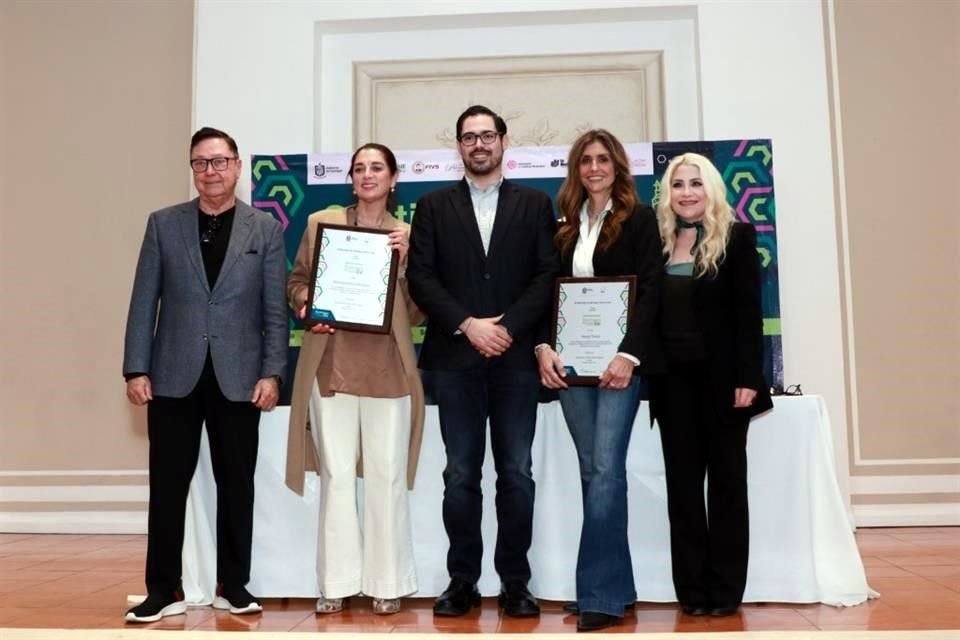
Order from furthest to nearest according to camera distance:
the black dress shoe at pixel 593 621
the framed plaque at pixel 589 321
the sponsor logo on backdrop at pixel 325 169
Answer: the sponsor logo on backdrop at pixel 325 169 → the framed plaque at pixel 589 321 → the black dress shoe at pixel 593 621

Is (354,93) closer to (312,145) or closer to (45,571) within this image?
(312,145)

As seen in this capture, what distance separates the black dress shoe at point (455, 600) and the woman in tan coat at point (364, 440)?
0.15 m

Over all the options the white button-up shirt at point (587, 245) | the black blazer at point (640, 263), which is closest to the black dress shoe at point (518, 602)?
the black blazer at point (640, 263)

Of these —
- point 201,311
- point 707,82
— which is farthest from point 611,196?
point 707,82

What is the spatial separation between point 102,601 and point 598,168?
2447 millimetres

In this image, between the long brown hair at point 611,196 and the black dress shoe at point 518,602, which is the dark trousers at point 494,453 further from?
the long brown hair at point 611,196

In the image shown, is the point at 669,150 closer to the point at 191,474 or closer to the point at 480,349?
the point at 480,349

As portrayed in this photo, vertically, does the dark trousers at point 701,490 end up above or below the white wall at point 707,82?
below

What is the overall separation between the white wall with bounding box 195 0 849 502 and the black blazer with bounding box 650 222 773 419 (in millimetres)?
2557

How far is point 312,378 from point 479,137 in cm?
99

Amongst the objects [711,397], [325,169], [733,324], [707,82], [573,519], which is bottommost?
[573,519]

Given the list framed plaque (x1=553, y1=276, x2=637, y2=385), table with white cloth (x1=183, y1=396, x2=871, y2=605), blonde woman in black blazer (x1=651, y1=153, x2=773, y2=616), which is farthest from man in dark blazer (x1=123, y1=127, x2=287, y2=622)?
blonde woman in black blazer (x1=651, y1=153, x2=773, y2=616)

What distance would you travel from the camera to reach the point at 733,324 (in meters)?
2.82

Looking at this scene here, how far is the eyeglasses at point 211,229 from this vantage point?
3.02 meters
